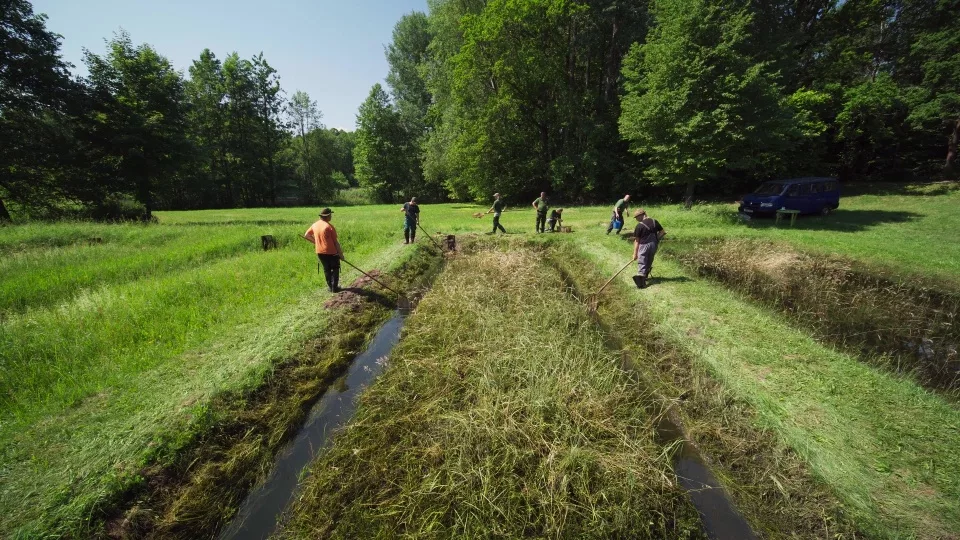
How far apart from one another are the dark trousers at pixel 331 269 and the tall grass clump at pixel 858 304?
10.3m

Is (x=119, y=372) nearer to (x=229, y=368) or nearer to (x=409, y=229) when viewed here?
(x=229, y=368)

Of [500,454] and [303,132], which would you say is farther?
[303,132]

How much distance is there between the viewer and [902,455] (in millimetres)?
3617

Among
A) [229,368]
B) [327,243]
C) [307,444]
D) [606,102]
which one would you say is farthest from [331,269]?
[606,102]

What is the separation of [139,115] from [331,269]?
23.6 m

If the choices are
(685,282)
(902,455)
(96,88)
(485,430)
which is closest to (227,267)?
(485,430)

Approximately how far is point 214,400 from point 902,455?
26.9ft

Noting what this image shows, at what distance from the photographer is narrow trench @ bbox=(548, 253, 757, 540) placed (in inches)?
130

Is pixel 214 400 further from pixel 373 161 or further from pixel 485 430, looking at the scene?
pixel 373 161

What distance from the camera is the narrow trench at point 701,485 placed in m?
3.30

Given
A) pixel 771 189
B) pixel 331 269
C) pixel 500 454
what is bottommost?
pixel 500 454

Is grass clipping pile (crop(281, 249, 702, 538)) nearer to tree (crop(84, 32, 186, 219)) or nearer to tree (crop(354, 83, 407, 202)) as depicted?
tree (crop(84, 32, 186, 219))

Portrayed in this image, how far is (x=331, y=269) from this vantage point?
8.64m

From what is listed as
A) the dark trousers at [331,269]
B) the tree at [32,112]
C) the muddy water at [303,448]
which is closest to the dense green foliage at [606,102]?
the tree at [32,112]
